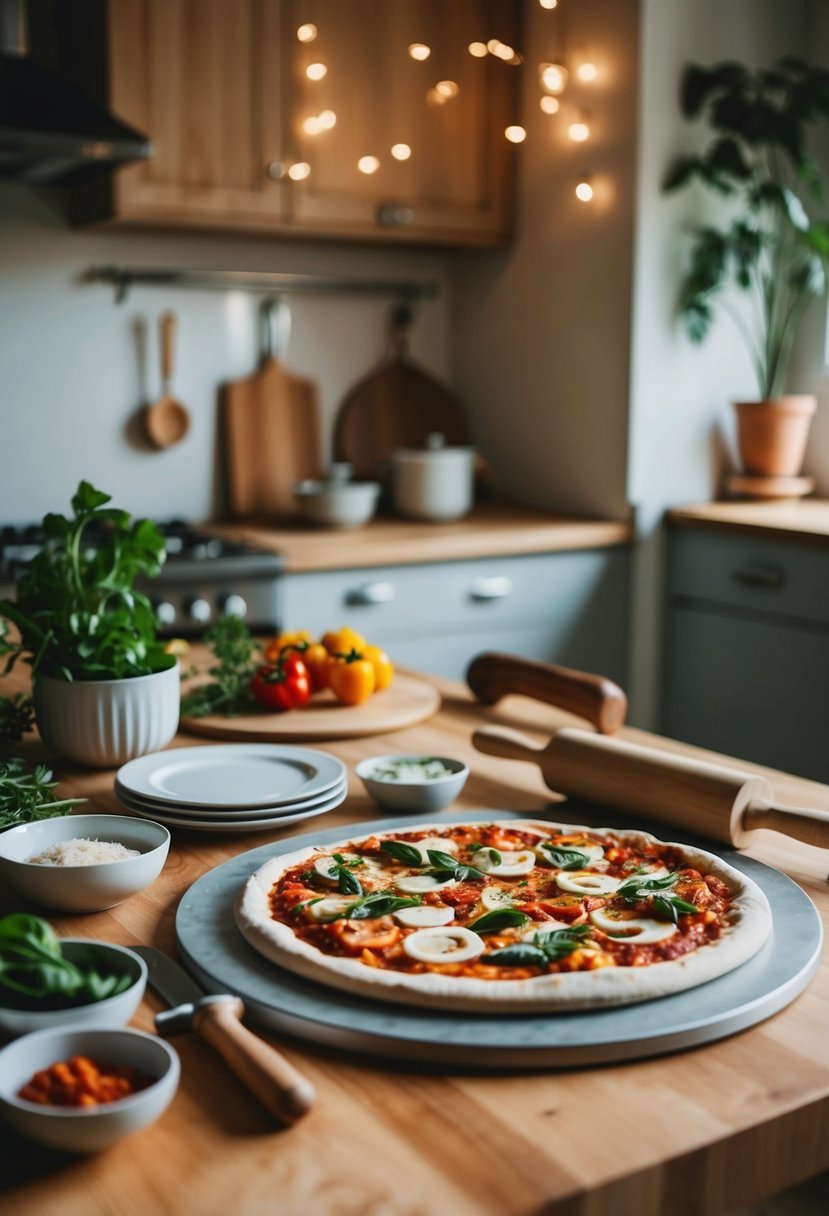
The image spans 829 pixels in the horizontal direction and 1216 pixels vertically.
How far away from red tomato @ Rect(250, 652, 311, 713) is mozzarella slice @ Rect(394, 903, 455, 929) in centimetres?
68

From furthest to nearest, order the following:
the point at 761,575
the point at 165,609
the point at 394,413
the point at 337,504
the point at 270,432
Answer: the point at 394,413
the point at 270,432
the point at 337,504
the point at 761,575
the point at 165,609

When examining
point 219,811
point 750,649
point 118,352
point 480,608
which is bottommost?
point 750,649

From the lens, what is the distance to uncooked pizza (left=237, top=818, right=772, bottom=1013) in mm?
876

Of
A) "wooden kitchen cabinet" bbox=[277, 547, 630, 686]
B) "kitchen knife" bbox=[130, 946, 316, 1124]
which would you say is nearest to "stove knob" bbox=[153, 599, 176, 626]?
"wooden kitchen cabinet" bbox=[277, 547, 630, 686]

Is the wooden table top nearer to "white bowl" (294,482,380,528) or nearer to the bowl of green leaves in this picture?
the bowl of green leaves

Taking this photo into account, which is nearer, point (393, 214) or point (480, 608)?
point (480, 608)

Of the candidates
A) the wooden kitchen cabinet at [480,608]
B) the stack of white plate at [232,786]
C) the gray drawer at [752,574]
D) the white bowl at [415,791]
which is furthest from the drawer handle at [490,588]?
the white bowl at [415,791]

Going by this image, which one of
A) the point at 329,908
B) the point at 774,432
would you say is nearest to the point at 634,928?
the point at 329,908

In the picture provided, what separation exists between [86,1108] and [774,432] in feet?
9.95

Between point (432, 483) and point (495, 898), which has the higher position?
point (432, 483)

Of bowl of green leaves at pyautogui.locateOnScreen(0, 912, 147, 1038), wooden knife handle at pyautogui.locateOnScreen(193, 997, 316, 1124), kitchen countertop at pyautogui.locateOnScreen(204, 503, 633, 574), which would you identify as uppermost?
kitchen countertop at pyautogui.locateOnScreen(204, 503, 633, 574)

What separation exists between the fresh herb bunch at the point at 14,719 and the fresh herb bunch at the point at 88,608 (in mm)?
71

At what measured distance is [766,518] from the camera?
10.4ft

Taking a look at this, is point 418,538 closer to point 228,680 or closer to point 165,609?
point 165,609
